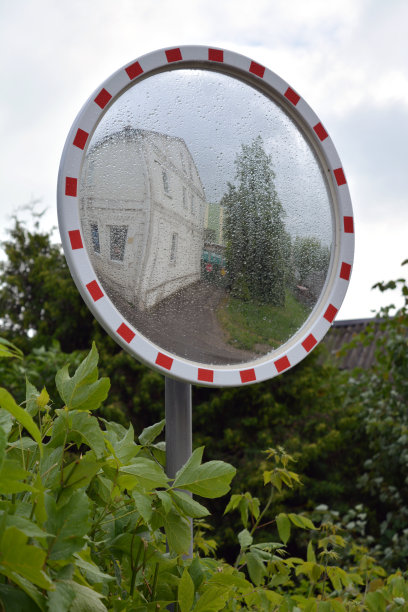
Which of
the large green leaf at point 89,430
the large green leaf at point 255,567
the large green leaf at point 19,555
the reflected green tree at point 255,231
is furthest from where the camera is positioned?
the reflected green tree at point 255,231

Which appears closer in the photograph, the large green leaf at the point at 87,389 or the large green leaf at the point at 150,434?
the large green leaf at the point at 87,389

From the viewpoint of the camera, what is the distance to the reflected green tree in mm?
1632

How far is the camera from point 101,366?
5.79 meters

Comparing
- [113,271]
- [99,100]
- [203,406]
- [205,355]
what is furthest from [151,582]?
[203,406]

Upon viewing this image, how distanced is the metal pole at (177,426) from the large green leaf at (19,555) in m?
0.90

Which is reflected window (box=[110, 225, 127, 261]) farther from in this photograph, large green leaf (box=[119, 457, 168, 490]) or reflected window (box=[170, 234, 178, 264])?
large green leaf (box=[119, 457, 168, 490])

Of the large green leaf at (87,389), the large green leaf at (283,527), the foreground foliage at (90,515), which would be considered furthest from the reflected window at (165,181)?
the large green leaf at (283,527)

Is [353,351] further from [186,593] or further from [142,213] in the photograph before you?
[186,593]

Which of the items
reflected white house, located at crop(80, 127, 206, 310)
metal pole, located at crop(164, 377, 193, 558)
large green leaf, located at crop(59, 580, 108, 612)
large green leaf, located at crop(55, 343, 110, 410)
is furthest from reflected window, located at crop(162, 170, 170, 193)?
large green leaf, located at crop(59, 580, 108, 612)

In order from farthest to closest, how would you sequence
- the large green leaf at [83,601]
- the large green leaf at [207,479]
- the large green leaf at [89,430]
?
the large green leaf at [207,479], the large green leaf at [89,430], the large green leaf at [83,601]

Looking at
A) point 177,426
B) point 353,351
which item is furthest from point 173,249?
point 353,351

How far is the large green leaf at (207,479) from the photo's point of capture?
3.35 feet

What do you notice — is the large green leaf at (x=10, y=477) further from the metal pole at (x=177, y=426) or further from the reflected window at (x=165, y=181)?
the reflected window at (x=165, y=181)

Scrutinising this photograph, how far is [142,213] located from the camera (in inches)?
59.2
